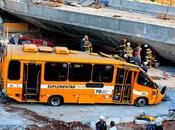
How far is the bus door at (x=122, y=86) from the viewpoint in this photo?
57.0 feet

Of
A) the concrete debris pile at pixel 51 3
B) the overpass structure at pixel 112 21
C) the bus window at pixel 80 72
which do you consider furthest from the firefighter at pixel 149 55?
the bus window at pixel 80 72

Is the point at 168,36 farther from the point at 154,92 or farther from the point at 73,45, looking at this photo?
the point at 73,45

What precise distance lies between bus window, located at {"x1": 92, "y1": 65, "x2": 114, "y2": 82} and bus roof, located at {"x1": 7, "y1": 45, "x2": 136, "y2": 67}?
0.18 m

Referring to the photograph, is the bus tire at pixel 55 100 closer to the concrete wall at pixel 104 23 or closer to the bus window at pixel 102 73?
the bus window at pixel 102 73

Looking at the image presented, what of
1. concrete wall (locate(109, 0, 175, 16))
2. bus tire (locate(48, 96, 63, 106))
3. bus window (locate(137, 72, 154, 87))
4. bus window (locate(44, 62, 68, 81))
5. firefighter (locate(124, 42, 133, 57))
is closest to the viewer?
bus window (locate(44, 62, 68, 81))

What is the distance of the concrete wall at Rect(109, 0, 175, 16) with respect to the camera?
25750 millimetres

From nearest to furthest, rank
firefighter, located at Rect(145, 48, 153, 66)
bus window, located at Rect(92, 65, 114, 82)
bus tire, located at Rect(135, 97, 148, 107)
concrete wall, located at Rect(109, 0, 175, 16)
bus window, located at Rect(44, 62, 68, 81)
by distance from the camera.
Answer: bus window, located at Rect(44, 62, 68, 81)
bus window, located at Rect(92, 65, 114, 82)
bus tire, located at Rect(135, 97, 148, 107)
firefighter, located at Rect(145, 48, 153, 66)
concrete wall, located at Rect(109, 0, 175, 16)

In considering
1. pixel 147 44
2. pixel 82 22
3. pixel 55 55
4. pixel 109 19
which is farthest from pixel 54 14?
pixel 55 55

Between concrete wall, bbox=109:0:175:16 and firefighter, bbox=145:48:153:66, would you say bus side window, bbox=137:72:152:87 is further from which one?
concrete wall, bbox=109:0:175:16

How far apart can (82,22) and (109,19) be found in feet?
5.12

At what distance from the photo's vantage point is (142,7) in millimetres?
26812

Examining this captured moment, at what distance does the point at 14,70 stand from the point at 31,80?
686 mm

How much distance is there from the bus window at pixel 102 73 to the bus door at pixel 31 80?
199 cm

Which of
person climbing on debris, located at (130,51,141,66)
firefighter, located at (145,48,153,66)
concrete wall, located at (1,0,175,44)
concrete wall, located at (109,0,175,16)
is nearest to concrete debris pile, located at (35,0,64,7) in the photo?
concrete wall, located at (1,0,175,44)
